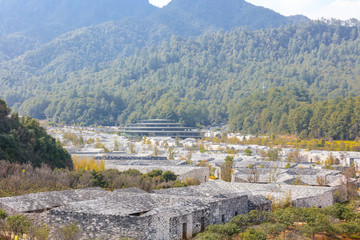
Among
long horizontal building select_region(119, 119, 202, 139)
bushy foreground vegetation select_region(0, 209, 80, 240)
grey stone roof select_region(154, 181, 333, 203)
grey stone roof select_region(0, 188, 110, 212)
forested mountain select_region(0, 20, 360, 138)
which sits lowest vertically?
long horizontal building select_region(119, 119, 202, 139)

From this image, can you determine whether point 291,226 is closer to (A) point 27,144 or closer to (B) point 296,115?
(A) point 27,144

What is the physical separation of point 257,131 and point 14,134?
84.6 m

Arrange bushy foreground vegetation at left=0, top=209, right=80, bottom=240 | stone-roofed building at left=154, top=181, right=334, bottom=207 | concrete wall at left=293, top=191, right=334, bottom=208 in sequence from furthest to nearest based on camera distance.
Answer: concrete wall at left=293, top=191, right=334, bottom=208
stone-roofed building at left=154, top=181, right=334, bottom=207
bushy foreground vegetation at left=0, top=209, right=80, bottom=240

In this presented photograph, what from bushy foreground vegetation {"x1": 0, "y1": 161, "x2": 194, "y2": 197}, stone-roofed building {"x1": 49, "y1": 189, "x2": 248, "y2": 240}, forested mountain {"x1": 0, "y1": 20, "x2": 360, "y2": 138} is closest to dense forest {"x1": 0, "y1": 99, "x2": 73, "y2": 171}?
bushy foreground vegetation {"x1": 0, "y1": 161, "x2": 194, "y2": 197}

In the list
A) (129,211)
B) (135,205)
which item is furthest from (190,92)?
(129,211)

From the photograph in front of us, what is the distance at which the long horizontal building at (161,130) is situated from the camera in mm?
120250

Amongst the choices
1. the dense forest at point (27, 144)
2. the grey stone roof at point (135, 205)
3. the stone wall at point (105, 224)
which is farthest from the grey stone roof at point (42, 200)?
the dense forest at point (27, 144)

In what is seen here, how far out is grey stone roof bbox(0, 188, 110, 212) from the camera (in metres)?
18.3

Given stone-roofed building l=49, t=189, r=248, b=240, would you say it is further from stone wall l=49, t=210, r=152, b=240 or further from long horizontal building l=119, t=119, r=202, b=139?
long horizontal building l=119, t=119, r=202, b=139

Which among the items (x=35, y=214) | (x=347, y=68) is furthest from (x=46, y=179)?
(x=347, y=68)

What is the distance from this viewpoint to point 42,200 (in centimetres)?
1914

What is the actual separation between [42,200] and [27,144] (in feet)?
50.4

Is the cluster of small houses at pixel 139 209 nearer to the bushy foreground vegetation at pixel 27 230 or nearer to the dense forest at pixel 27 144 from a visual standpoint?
the bushy foreground vegetation at pixel 27 230

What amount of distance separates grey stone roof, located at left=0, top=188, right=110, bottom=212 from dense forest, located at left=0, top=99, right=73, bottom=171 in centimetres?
1059
